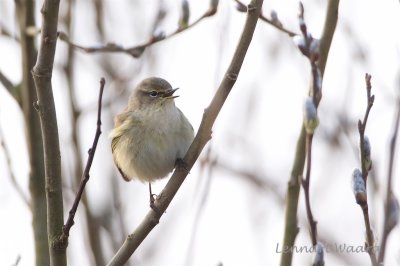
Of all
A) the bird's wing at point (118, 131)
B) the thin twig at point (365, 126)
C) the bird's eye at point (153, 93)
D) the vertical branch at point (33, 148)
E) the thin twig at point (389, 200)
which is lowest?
the thin twig at point (389, 200)

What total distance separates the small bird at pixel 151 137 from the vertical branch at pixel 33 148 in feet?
3.41

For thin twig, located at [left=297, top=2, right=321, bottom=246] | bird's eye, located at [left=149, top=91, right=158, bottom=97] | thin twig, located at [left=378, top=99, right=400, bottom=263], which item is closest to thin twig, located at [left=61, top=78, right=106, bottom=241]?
thin twig, located at [left=297, top=2, right=321, bottom=246]

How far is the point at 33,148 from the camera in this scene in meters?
4.23

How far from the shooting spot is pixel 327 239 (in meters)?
5.42

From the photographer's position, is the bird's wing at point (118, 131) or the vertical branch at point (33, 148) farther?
the bird's wing at point (118, 131)

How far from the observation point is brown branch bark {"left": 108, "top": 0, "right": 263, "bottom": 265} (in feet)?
9.49

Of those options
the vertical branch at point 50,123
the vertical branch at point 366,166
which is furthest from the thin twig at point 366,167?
the vertical branch at point 50,123

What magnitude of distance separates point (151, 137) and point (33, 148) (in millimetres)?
1138

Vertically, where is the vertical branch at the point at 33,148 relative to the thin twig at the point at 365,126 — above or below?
above

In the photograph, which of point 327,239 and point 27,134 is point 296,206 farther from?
point 327,239

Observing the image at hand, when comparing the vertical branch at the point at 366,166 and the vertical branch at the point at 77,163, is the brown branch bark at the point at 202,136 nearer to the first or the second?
the vertical branch at the point at 366,166

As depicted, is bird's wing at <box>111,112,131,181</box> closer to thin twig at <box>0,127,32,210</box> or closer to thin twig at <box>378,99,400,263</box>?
thin twig at <box>0,127,32,210</box>

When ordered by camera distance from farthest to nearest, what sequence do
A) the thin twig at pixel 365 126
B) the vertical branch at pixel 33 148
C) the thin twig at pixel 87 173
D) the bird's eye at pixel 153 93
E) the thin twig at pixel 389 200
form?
1. the bird's eye at pixel 153 93
2. the vertical branch at pixel 33 148
3. the thin twig at pixel 87 173
4. the thin twig at pixel 365 126
5. the thin twig at pixel 389 200

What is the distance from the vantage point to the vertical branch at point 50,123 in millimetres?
2988
